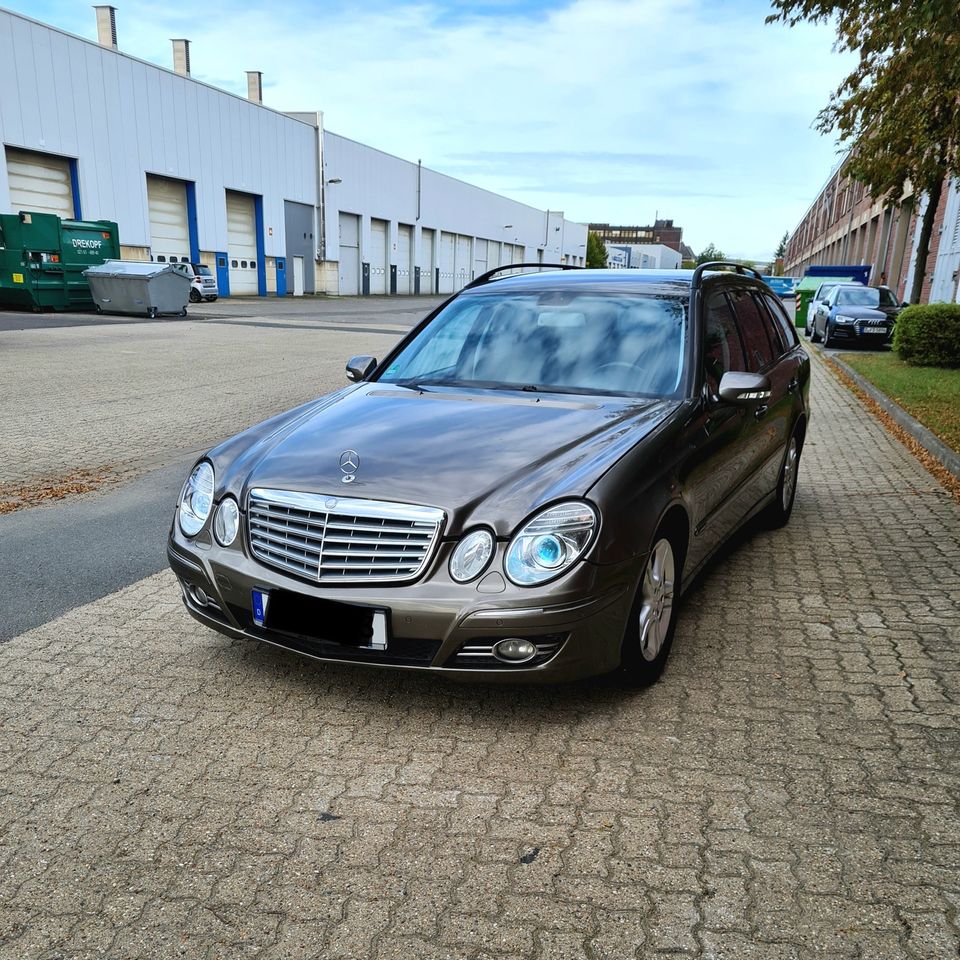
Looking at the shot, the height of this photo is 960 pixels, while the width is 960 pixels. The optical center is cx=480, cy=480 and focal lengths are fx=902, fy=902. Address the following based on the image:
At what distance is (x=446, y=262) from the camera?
73.5 meters

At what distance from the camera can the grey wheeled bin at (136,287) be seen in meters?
27.5

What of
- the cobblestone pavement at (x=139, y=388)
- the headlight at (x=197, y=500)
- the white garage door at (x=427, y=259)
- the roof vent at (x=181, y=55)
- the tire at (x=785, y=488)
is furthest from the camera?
the white garage door at (x=427, y=259)

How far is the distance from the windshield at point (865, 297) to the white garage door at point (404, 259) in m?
44.8

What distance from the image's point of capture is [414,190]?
65.6 m

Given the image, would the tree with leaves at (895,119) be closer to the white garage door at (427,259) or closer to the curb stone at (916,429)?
the curb stone at (916,429)

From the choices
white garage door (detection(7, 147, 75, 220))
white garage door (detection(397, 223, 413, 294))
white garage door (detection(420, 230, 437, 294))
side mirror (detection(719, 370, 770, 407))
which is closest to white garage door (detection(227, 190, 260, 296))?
white garage door (detection(7, 147, 75, 220))

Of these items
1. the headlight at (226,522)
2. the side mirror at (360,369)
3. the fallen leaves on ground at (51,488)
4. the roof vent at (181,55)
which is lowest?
the fallen leaves on ground at (51,488)

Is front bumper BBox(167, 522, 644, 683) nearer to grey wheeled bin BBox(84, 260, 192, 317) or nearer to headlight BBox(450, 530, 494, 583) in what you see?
headlight BBox(450, 530, 494, 583)

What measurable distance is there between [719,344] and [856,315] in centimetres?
1906

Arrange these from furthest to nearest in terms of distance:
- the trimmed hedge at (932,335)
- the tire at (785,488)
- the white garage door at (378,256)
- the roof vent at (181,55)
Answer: the white garage door at (378,256)
the roof vent at (181,55)
the trimmed hedge at (932,335)
the tire at (785,488)

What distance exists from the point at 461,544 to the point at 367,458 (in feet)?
1.96

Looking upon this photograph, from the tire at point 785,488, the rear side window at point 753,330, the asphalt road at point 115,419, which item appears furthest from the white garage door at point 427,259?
the rear side window at point 753,330

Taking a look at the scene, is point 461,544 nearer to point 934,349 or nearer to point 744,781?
point 744,781

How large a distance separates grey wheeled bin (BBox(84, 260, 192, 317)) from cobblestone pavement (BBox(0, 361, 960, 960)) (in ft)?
83.4
